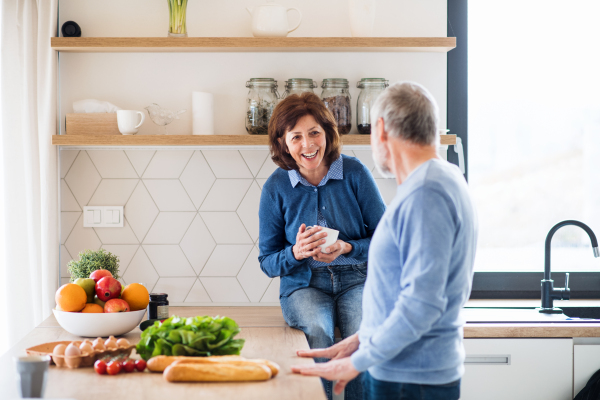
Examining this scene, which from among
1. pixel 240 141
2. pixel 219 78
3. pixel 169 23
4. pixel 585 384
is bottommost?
pixel 585 384

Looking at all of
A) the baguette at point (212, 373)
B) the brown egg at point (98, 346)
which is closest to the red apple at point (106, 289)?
the brown egg at point (98, 346)

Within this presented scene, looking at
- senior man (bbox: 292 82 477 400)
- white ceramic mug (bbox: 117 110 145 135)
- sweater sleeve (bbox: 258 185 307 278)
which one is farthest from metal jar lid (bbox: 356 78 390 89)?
senior man (bbox: 292 82 477 400)

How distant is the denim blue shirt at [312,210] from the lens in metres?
2.07

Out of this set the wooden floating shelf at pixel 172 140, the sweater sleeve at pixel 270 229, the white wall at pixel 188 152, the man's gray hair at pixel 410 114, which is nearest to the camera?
the man's gray hair at pixel 410 114

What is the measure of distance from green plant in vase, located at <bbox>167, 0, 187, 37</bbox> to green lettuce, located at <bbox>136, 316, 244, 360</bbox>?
1.36 m

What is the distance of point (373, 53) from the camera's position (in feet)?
8.21

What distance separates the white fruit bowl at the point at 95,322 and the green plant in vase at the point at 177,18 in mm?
1220

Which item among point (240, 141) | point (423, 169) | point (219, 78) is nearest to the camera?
point (423, 169)

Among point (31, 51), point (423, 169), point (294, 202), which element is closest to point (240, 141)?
point (294, 202)

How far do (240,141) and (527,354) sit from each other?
1344 millimetres

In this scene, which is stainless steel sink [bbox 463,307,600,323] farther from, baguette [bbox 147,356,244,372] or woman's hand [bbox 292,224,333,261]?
baguette [bbox 147,356,244,372]

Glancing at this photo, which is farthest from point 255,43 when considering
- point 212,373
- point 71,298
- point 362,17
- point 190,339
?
point 212,373

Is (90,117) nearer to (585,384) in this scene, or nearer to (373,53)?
(373,53)

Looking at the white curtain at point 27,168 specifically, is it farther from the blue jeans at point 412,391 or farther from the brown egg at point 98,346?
the blue jeans at point 412,391
